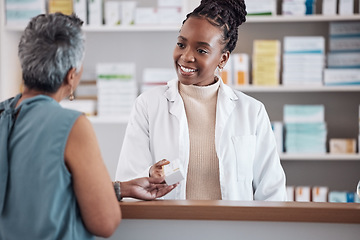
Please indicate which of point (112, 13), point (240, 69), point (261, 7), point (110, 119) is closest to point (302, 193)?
point (240, 69)

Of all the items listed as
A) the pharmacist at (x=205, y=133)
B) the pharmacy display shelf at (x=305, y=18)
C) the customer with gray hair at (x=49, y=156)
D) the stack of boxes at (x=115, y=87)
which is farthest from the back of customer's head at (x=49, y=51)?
the pharmacy display shelf at (x=305, y=18)

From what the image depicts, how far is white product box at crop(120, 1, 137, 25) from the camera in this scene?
330 cm

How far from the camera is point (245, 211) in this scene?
1390mm

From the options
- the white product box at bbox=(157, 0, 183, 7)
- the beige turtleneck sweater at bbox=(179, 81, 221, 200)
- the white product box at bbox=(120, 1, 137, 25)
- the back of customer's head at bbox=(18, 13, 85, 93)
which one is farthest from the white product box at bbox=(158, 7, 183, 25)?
the back of customer's head at bbox=(18, 13, 85, 93)

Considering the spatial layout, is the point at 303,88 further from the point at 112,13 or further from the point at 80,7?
the point at 80,7

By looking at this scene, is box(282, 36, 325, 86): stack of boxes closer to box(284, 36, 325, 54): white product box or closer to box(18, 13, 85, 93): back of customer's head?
box(284, 36, 325, 54): white product box

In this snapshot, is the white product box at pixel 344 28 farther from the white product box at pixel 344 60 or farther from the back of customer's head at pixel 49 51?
the back of customer's head at pixel 49 51

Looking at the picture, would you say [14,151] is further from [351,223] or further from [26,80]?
[351,223]

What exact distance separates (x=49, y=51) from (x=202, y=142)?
0.89 metres

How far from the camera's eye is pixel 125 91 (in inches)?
131

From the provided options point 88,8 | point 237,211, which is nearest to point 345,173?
point 88,8

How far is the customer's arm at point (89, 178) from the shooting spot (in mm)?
1121

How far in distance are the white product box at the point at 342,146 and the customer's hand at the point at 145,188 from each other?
6.77ft

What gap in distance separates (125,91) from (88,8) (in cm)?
60
